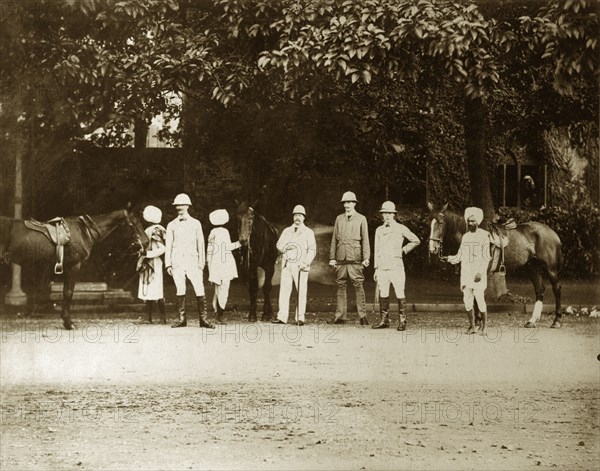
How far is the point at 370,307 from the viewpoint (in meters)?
8.16

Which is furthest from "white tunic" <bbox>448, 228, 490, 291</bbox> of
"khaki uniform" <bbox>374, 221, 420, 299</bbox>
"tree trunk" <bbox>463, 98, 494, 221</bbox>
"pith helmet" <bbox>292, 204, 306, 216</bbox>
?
"pith helmet" <bbox>292, 204, 306, 216</bbox>

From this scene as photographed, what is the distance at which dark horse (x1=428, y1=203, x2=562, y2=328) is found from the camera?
781 centimetres

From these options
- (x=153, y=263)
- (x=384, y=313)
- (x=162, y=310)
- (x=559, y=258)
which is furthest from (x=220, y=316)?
(x=559, y=258)

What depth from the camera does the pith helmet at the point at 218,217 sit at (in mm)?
8609

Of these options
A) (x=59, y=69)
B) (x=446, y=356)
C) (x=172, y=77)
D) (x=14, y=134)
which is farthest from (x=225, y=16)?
(x=446, y=356)

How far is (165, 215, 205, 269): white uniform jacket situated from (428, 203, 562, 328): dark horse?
2595mm

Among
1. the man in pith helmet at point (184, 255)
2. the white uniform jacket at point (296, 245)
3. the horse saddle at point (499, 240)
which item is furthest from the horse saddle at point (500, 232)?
the man in pith helmet at point (184, 255)

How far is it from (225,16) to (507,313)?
433 cm

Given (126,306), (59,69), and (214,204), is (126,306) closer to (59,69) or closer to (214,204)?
(214,204)

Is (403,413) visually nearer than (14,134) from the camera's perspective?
Yes

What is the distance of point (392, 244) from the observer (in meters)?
8.12

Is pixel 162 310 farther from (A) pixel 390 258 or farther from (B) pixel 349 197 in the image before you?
(A) pixel 390 258

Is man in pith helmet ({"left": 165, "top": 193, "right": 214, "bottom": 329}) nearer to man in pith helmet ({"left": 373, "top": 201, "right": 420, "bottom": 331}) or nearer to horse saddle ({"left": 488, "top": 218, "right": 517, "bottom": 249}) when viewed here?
man in pith helmet ({"left": 373, "top": 201, "right": 420, "bottom": 331})

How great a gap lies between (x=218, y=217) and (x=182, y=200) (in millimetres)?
485
